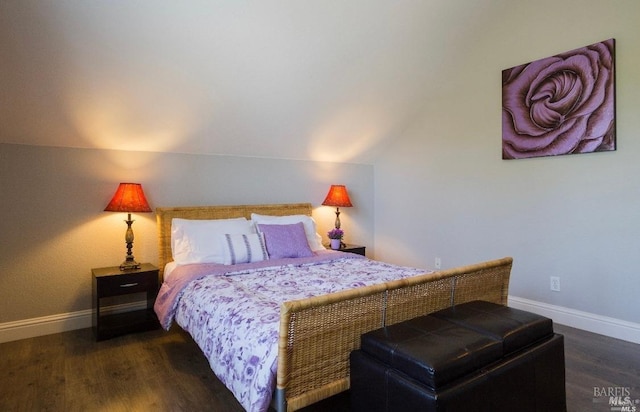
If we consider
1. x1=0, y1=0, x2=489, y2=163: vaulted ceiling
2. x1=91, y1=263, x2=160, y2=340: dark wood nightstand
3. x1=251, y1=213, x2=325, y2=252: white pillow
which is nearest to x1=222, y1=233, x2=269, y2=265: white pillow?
x1=251, y1=213, x2=325, y2=252: white pillow

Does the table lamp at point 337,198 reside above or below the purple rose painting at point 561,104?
below

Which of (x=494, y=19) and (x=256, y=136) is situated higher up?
(x=494, y=19)

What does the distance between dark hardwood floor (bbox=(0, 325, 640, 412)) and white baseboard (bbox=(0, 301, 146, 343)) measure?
0.22ft

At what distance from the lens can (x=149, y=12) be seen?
240cm

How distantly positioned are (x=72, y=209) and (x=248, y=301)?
205cm

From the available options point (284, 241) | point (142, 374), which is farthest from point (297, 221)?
point (142, 374)

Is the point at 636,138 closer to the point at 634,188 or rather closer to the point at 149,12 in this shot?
the point at 634,188

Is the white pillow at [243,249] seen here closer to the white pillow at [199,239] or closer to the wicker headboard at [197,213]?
the white pillow at [199,239]

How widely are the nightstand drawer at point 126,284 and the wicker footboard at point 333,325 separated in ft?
6.57

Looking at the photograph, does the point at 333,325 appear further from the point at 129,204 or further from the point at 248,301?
the point at 129,204

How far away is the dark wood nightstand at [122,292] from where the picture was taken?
298cm

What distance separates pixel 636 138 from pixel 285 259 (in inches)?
116

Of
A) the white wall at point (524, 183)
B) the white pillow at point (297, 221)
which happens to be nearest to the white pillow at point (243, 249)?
the white pillow at point (297, 221)

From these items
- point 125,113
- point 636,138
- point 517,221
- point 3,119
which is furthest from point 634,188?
point 3,119
